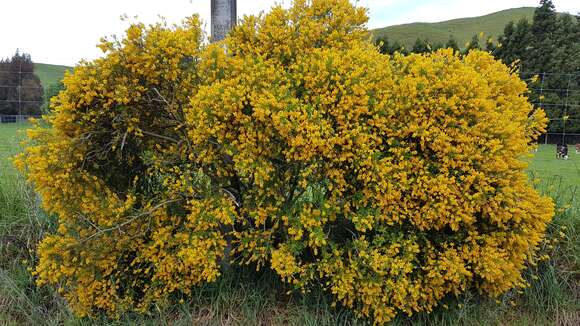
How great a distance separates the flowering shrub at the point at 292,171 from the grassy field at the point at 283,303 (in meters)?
0.20

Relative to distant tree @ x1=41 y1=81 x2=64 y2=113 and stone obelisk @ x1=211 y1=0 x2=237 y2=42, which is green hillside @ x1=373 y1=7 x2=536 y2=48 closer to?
distant tree @ x1=41 y1=81 x2=64 y2=113

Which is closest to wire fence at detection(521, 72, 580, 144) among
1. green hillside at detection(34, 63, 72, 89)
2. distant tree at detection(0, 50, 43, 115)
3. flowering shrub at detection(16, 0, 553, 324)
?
flowering shrub at detection(16, 0, 553, 324)

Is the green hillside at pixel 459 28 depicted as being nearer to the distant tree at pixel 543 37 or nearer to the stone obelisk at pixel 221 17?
the distant tree at pixel 543 37

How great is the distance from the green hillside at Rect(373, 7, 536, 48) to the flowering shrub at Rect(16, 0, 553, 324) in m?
55.8

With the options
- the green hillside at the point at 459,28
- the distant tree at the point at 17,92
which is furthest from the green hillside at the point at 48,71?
the green hillside at the point at 459,28

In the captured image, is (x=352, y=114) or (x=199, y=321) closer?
(x=352, y=114)

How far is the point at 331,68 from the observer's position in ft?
9.35

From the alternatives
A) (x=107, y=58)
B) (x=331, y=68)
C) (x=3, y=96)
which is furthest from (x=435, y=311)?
(x=3, y=96)

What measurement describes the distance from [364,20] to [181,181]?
1.97m

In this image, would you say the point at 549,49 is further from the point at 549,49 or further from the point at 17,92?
the point at 17,92

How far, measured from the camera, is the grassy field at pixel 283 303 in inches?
127

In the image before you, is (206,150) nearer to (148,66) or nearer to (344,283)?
(148,66)

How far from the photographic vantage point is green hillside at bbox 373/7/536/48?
57.9 metres

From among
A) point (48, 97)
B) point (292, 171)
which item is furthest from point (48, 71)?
point (292, 171)
